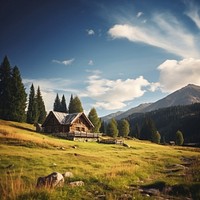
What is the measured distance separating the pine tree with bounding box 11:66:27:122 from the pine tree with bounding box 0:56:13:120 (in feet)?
3.54

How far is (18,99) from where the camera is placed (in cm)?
7188

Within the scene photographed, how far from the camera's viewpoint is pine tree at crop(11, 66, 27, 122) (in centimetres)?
7075

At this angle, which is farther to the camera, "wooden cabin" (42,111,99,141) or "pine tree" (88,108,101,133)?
"pine tree" (88,108,101,133)

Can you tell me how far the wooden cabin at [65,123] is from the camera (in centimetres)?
6101

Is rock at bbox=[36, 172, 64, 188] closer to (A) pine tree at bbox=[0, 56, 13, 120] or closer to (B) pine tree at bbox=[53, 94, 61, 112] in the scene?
(A) pine tree at bbox=[0, 56, 13, 120]

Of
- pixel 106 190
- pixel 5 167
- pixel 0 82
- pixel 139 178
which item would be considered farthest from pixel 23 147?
pixel 0 82

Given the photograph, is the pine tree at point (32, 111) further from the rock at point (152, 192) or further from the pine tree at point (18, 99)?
the rock at point (152, 192)

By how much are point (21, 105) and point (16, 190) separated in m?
66.8

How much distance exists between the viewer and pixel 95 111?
8838 centimetres

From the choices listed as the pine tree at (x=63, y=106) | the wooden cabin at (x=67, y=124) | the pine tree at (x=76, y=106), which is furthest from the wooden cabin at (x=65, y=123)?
the pine tree at (x=63, y=106)

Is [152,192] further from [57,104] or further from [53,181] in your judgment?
[57,104]

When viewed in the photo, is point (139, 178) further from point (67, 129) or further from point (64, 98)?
point (64, 98)

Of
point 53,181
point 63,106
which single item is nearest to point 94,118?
point 63,106

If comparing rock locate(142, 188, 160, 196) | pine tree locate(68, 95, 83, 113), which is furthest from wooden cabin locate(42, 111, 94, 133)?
Answer: rock locate(142, 188, 160, 196)
